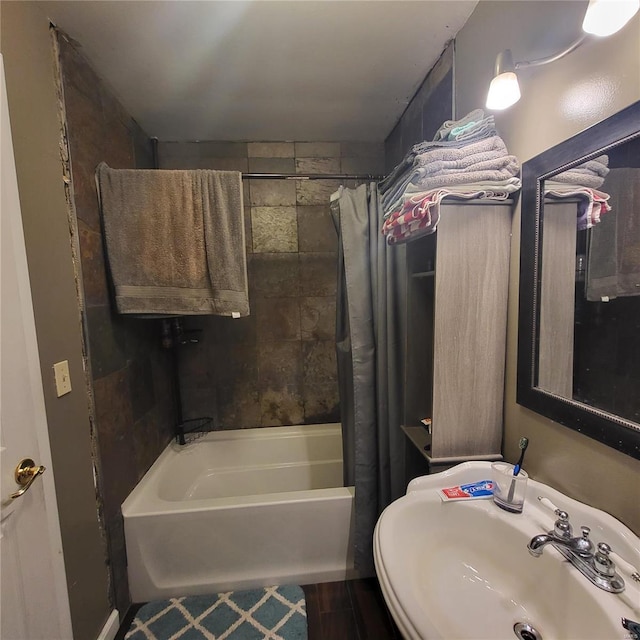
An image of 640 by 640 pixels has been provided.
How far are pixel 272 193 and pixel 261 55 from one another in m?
0.85

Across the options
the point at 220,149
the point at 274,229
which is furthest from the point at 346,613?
the point at 220,149

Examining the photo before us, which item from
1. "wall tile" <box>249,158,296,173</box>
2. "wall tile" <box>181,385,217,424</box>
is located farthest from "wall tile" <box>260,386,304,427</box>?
"wall tile" <box>249,158,296,173</box>

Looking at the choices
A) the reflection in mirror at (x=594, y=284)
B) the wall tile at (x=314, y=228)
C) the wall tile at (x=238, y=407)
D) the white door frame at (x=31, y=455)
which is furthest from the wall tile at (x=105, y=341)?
the reflection in mirror at (x=594, y=284)

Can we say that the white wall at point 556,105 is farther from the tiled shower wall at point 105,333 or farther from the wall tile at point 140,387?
the wall tile at point 140,387

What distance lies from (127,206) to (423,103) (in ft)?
4.93

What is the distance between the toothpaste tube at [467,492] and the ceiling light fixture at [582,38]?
43.7 inches

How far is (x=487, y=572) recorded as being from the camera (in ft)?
2.78

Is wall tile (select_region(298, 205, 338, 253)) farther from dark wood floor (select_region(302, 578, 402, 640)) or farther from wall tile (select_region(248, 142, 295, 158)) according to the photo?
dark wood floor (select_region(302, 578, 402, 640))

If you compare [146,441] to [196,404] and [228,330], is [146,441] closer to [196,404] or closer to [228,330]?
[196,404]

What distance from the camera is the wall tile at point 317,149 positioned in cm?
218

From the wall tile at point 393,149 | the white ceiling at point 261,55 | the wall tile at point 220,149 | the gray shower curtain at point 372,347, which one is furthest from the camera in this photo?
the wall tile at point 220,149

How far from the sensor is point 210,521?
1.43 metres

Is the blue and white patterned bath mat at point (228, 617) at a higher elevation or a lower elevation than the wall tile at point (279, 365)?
lower

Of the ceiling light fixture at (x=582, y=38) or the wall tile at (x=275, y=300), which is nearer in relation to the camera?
the ceiling light fixture at (x=582, y=38)
